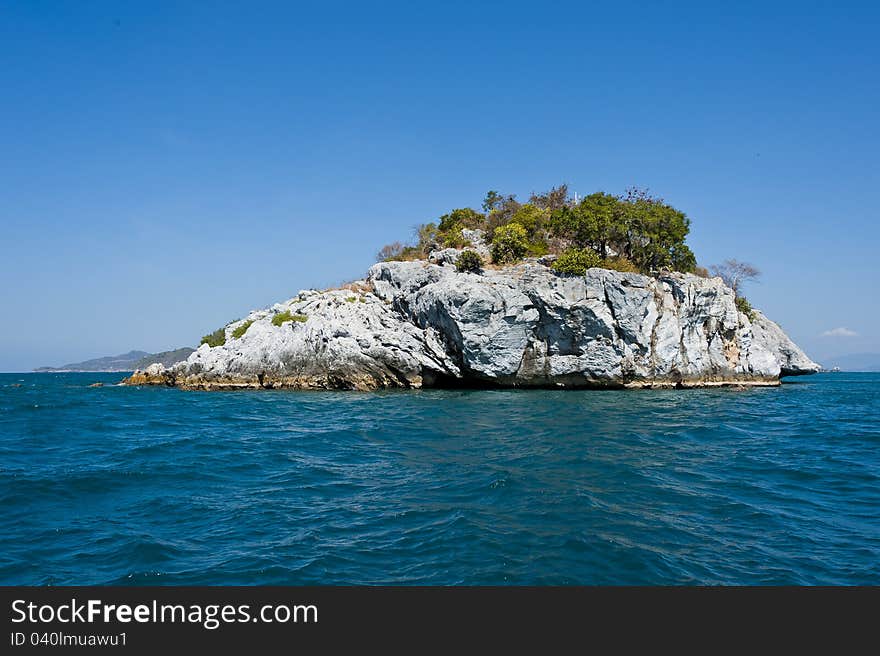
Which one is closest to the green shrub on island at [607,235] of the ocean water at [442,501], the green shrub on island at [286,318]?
the green shrub on island at [286,318]

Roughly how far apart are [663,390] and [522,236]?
17.0m

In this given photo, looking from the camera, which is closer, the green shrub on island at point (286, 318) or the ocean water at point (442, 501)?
the ocean water at point (442, 501)

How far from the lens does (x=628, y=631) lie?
6.05 m

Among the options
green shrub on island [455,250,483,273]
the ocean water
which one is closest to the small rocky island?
green shrub on island [455,250,483,273]

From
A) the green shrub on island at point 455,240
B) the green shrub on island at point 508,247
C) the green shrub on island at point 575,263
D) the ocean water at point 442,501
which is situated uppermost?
the green shrub on island at point 455,240

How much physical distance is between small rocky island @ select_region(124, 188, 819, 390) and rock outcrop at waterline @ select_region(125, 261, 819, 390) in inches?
3.7

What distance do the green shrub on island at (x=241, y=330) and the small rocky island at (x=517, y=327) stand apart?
26 cm

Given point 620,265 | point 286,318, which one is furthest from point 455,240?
A: point 286,318

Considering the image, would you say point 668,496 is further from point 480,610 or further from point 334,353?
point 334,353

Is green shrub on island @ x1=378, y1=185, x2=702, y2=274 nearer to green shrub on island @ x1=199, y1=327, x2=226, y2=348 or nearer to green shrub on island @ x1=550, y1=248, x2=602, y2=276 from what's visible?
green shrub on island @ x1=550, y1=248, x2=602, y2=276

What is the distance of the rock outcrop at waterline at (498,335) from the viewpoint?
40.8m

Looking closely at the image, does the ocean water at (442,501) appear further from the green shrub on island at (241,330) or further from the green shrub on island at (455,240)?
the green shrub on island at (455,240)

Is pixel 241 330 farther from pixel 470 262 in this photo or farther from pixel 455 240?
pixel 470 262

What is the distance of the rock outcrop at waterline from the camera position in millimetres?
40750
